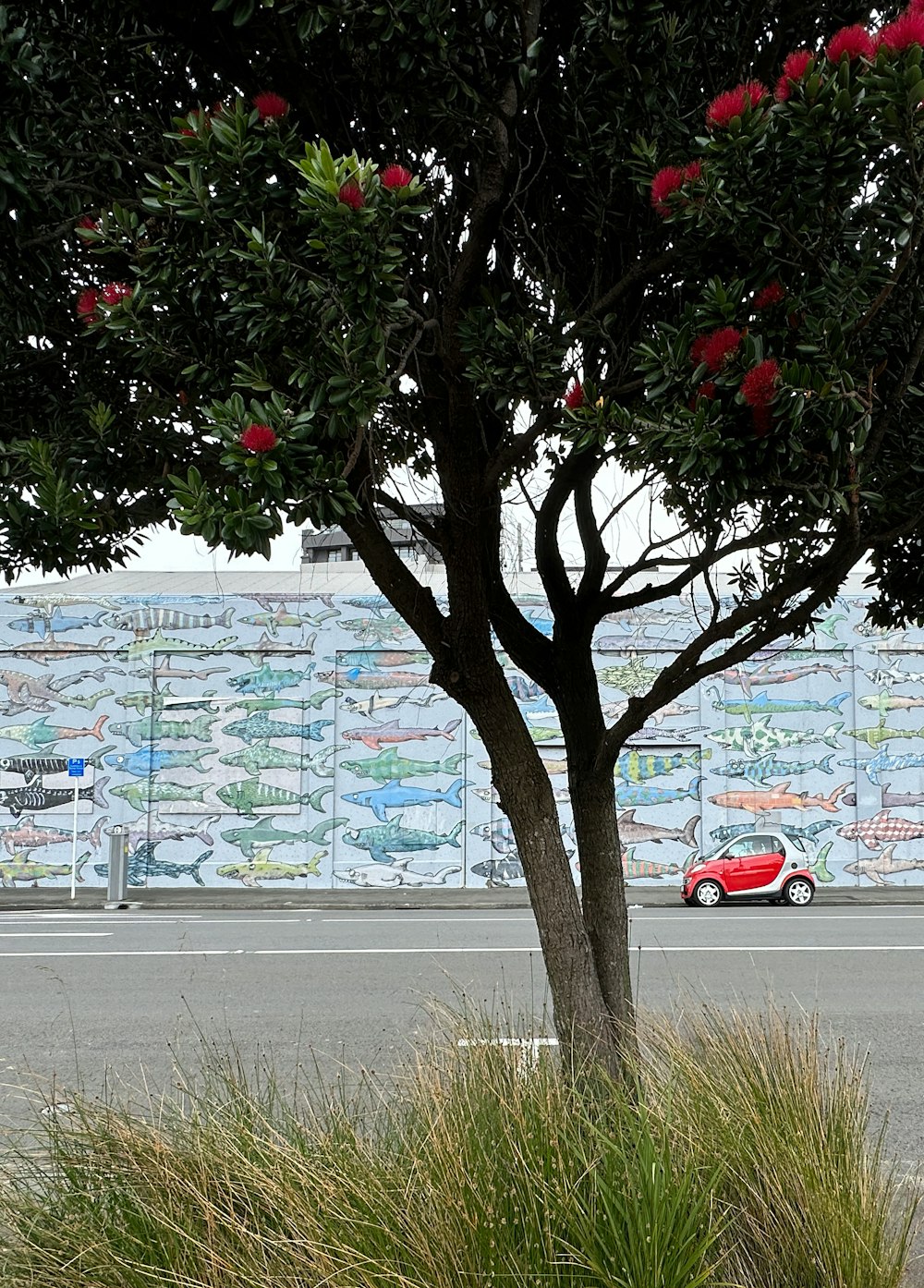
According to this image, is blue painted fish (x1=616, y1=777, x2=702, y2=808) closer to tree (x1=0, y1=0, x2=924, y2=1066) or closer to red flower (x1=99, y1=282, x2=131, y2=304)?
tree (x1=0, y1=0, x2=924, y2=1066)

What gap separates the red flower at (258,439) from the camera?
246 cm

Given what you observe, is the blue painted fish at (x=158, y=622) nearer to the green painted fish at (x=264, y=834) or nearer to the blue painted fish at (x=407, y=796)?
the green painted fish at (x=264, y=834)

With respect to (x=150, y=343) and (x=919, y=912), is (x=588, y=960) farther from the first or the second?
(x=919, y=912)

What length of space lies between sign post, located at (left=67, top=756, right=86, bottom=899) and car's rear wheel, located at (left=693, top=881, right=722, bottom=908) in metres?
9.96

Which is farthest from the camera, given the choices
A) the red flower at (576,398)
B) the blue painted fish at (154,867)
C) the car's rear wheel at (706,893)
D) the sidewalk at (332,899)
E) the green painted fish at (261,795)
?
the blue painted fish at (154,867)

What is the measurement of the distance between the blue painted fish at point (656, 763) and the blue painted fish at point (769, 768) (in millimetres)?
396

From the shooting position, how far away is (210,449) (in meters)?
3.23

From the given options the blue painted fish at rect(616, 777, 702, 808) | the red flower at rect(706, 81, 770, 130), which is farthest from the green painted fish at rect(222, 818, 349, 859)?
the red flower at rect(706, 81, 770, 130)

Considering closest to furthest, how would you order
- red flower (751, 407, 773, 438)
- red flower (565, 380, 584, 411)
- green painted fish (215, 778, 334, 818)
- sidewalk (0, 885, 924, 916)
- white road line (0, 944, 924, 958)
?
1. red flower (751, 407, 773, 438)
2. red flower (565, 380, 584, 411)
3. white road line (0, 944, 924, 958)
4. sidewalk (0, 885, 924, 916)
5. green painted fish (215, 778, 334, 818)

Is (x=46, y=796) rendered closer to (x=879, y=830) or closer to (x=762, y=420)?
(x=879, y=830)

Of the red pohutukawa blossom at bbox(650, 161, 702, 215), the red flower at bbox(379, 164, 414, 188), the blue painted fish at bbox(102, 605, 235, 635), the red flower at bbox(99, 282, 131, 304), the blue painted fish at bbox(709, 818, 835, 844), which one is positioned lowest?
the blue painted fish at bbox(709, 818, 835, 844)

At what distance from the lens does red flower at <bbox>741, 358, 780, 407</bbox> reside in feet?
8.88

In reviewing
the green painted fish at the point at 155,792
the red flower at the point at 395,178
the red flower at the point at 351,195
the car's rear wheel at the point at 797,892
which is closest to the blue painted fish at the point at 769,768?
the car's rear wheel at the point at 797,892

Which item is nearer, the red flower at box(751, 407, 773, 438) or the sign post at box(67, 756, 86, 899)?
the red flower at box(751, 407, 773, 438)
